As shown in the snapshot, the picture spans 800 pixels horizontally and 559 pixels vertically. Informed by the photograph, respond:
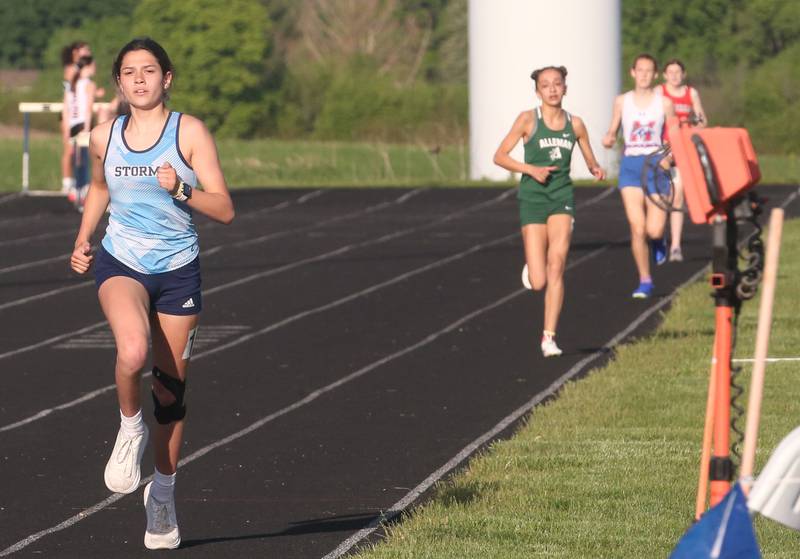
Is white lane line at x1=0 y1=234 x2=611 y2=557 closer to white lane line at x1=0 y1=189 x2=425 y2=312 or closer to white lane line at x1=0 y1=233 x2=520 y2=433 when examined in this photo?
white lane line at x1=0 y1=233 x2=520 y2=433

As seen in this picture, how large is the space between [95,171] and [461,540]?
200 cm

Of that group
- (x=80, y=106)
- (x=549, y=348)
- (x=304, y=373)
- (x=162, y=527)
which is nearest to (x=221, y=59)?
(x=80, y=106)

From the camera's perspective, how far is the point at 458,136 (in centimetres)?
5788

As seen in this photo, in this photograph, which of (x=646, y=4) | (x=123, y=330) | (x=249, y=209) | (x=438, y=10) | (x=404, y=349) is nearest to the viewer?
(x=123, y=330)

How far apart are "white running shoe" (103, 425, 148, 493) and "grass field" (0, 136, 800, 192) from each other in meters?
25.2

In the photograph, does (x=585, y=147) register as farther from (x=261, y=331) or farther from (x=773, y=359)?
(x=261, y=331)

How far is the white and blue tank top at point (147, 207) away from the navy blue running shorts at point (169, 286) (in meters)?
0.02

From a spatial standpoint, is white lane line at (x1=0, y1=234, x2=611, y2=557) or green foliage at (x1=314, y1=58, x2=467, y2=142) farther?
green foliage at (x1=314, y1=58, x2=467, y2=142)

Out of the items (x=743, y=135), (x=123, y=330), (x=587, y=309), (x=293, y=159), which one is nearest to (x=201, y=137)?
(x=123, y=330)

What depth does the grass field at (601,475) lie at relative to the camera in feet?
24.4

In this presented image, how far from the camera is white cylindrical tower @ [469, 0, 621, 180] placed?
120ft

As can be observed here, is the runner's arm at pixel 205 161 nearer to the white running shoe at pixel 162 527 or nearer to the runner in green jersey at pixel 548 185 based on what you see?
the white running shoe at pixel 162 527

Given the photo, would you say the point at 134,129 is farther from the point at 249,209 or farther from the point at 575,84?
the point at 575,84

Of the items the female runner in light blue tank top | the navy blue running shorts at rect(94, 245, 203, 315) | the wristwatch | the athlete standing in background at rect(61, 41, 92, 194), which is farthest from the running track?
the athlete standing in background at rect(61, 41, 92, 194)
